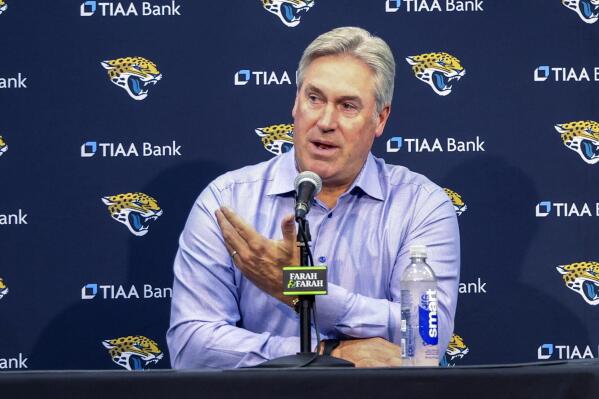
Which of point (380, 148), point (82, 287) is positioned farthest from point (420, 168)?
point (82, 287)

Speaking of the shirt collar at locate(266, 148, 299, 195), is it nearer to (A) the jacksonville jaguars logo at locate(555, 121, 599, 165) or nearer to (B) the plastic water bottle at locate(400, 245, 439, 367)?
(B) the plastic water bottle at locate(400, 245, 439, 367)

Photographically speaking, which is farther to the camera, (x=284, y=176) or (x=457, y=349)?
(x=457, y=349)

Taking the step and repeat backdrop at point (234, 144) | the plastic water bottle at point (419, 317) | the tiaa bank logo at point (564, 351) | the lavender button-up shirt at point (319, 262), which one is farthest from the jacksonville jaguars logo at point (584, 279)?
the plastic water bottle at point (419, 317)

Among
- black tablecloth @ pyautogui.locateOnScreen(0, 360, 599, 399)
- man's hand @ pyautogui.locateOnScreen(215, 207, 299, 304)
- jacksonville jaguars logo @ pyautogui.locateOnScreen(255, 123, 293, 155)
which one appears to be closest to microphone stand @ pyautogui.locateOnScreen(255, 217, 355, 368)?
black tablecloth @ pyautogui.locateOnScreen(0, 360, 599, 399)

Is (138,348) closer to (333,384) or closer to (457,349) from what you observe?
(457,349)

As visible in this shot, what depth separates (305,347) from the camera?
7.26ft

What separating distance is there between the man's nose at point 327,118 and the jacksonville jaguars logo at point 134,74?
1.18 metres

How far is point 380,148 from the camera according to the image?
4000 millimetres

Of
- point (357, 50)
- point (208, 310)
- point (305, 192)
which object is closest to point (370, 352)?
point (208, 310)

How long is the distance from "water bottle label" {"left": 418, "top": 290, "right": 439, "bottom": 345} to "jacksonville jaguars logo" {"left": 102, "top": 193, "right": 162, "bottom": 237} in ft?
6.37

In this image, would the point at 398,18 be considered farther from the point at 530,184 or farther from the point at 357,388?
the point at 357,388

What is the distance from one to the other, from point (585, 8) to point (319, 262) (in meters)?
1.76

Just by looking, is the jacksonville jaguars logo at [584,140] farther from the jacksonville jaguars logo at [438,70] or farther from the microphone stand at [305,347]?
the microphone stand at [305,347]

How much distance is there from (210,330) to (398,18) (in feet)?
5.88
